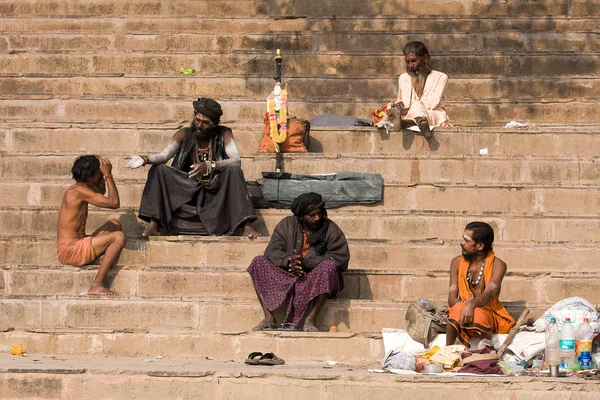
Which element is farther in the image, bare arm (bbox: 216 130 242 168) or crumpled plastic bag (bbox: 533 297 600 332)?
bare arm (bbox: 216 130 242 168)

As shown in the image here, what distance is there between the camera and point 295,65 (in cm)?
1591

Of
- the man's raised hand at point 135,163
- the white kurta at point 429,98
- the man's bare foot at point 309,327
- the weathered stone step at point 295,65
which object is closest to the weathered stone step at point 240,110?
the weathered stone step at point 295,65

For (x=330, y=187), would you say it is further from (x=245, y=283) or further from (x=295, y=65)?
(x=295, y=65)

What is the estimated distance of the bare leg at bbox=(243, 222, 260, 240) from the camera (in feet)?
40.4

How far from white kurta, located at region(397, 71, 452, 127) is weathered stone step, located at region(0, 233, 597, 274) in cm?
197

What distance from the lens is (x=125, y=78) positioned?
15.6m

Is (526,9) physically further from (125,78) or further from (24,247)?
(24,247)

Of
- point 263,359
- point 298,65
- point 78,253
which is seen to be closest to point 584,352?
point 263,359

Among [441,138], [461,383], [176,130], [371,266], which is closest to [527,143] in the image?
[441,138]

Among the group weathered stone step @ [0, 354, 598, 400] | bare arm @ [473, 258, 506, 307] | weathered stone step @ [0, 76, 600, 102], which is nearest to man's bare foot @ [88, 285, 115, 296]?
weathered stone step @ [0, 354, 598, 400]

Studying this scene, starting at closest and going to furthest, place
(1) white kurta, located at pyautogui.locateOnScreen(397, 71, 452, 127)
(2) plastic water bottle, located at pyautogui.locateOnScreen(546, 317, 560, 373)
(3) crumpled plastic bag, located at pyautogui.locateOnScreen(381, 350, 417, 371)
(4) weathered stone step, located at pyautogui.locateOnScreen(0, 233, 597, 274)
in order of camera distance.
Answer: (2) plastic water bottle, located at pyautogui.locateOnScreen(546, 317, 560, 373) → (3) crumpled plastic bag, located at pyautogui.locateOnScreen(381, 350, 417, 371) → (4) weathered stone step, located at pyautogui.locateOnScreen(0, 233, 597, 274) → (1) white kurta, located at pyautogui.locateOnScreen(397, 71, 452, 127)

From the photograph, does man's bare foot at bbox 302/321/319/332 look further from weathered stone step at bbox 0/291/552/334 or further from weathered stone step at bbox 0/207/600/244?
weathered stone step at bbox 0/207/600/244

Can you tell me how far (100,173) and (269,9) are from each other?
493 cm

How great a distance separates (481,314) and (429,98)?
13.1 feet
